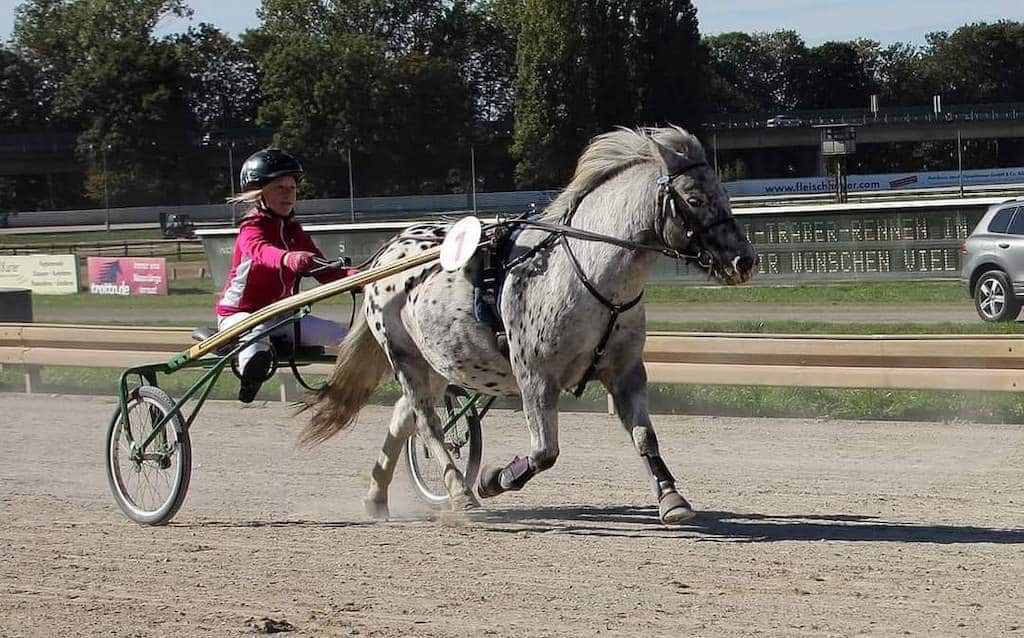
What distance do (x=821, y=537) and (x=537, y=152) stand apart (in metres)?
71.6

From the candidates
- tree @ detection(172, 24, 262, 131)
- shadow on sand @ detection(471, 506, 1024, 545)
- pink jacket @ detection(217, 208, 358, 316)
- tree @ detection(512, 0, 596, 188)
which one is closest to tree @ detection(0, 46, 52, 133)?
tree @ detection(172, 24, 262, 131)

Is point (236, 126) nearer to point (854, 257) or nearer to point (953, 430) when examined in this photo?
point (854, 257)

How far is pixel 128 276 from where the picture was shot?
35344 mm

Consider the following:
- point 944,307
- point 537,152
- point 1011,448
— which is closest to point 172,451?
point 1011,448

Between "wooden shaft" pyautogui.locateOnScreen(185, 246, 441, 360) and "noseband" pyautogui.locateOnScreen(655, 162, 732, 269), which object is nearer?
"noseband" pyautogui.locateOnScreen(655, 162, 732, 269)

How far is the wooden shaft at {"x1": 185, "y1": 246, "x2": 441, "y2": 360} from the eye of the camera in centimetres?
806

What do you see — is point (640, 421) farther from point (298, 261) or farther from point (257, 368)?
point (257, 368)

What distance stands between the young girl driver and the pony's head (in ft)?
6.66

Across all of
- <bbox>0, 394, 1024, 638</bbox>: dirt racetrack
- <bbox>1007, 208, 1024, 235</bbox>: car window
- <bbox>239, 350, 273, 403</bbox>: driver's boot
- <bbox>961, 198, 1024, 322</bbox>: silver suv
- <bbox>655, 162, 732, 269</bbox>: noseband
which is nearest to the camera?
<bbox>0, 394, 1024, 638</bbox>: dirt racetrack

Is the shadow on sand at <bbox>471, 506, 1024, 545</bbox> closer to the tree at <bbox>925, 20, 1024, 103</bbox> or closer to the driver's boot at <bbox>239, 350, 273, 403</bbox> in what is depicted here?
the driver's boot at <bbox>239, 350, 273, 403</bbox>

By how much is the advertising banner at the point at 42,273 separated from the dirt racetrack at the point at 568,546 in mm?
24941

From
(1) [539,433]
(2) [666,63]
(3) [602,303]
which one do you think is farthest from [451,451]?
(2) [666,63]

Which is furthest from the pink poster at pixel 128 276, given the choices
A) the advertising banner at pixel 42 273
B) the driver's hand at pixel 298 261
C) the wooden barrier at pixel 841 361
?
the driver's hand at pixel 298 261

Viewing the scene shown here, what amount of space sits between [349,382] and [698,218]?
269 centimetres
